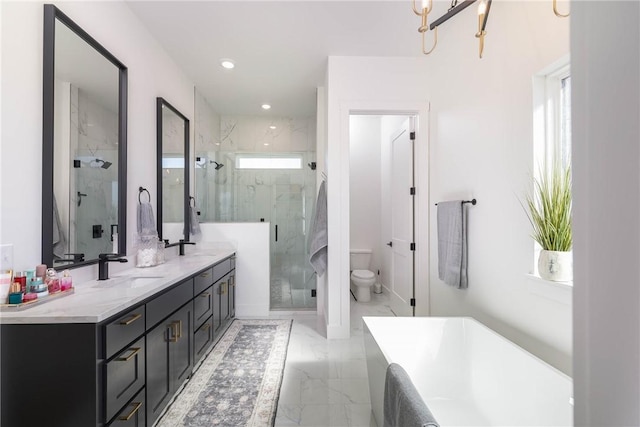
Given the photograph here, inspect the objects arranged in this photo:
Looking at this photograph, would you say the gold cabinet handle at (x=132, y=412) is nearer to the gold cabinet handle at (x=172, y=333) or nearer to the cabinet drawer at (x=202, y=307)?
the gold cabinet handle at (x=172, y=333)

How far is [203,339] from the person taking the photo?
2.40 m

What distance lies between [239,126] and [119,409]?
393cm

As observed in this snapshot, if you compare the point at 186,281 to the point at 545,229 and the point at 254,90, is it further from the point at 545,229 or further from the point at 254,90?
the point at 254,90

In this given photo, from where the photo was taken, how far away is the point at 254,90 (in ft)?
12.0

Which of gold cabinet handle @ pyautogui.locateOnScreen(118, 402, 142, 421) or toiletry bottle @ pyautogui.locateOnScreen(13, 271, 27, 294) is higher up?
toiletry bottle @ pyautogui.locateOnScreen(13, 271, 27, 294)

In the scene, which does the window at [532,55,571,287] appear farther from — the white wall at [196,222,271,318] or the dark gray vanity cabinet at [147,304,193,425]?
the white wall at [196,222,271,318]

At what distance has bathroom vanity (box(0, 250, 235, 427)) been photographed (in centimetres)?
117

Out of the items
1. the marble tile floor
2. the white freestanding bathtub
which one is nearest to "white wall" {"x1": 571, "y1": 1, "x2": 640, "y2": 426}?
the white freestanding bathtub

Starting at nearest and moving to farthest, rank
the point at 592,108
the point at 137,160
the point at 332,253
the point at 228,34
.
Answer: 1. the point at 592,108
2. the point at 137,160
3. the point at 228,34
4. the point at 332,253

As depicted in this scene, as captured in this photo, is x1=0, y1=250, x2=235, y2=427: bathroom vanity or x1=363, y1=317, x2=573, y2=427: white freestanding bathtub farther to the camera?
x1=363, y1=317, x2=573, y2=427: white freestanding bathtub

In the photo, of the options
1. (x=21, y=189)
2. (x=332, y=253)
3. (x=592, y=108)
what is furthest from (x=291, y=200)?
(x=592, y=108)

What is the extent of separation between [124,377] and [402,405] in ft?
4.05

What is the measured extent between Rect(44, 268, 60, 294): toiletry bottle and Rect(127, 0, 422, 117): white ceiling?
1951mm

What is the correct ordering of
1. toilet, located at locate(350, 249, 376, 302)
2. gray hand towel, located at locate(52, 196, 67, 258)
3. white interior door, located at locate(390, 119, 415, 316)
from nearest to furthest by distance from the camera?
gray hand towel, located at locate(52, 196, 67, 258) < white interior door, located at locate(390, 119, 415, 316) < toilet, located at locate(350, 249, 376, 302)
